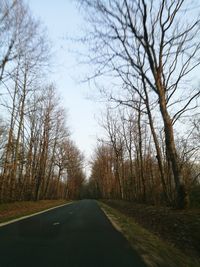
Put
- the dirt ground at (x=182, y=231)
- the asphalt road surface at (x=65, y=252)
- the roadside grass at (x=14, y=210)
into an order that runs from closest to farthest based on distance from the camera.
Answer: the asphalt road surface at (x=65, y=252), the dirt ground at (x=182, y=231), the roadside grass at (x=14, y=210)

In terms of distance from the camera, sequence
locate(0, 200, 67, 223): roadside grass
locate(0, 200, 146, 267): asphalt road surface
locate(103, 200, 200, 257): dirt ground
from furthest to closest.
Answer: locate(0, 200, 67, 223): roadside grass < locate(103, 200, 200, 257): dirt ground < locate(0, 200, 146, 267): asphalt road surface

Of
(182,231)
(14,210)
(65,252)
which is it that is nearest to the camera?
(65,252)

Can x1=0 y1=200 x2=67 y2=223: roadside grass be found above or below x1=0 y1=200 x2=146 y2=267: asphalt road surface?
above

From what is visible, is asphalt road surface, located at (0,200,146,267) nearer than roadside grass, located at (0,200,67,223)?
Yes

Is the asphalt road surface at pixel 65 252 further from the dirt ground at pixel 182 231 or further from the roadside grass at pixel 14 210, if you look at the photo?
the roadside grass at pixel 14 210

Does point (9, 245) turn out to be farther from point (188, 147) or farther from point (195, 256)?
point (188, 147)

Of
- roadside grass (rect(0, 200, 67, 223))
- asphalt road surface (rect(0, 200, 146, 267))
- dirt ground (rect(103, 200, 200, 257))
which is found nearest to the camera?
asphalt road surface (rect(0, 200, 146, 267))

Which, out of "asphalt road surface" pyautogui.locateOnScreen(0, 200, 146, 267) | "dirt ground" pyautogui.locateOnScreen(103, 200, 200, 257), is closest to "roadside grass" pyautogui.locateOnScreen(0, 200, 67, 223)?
"asphalt road surface" pyautogui.locateOnScreen(0, 200, 146, 267)

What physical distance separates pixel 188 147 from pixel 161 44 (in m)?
9.24

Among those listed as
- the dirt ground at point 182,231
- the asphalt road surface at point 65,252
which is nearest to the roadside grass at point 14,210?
the asphalt road surface at point 65,252

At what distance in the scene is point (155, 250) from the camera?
6.68 meters

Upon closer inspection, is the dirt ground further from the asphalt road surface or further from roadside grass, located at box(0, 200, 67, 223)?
roadside grass, located at box(0, 200, 67, 223)

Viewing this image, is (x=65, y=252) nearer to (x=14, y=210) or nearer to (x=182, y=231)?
(x=182, y=231)

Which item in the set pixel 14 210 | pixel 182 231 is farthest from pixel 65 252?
pixel 14 210
